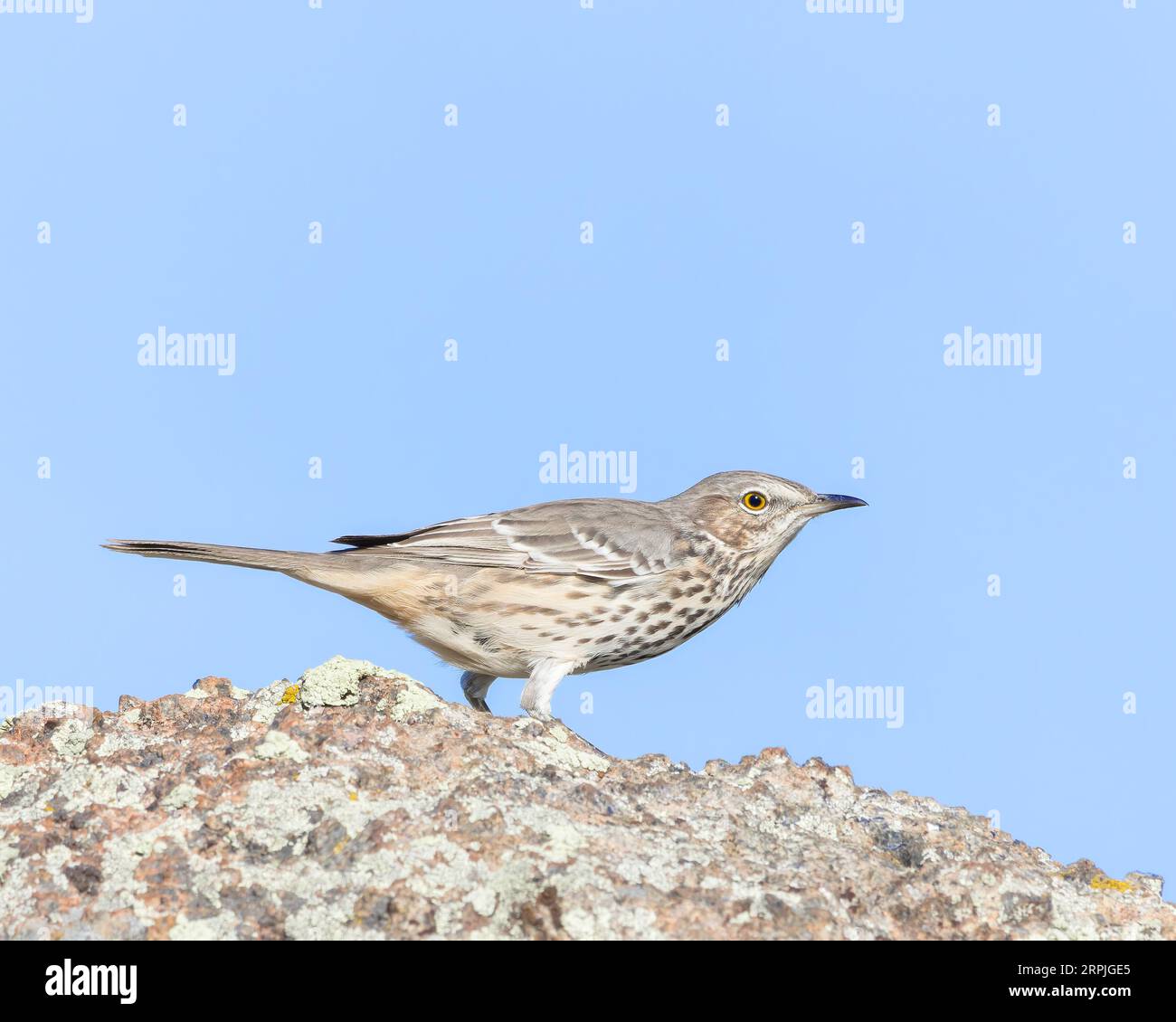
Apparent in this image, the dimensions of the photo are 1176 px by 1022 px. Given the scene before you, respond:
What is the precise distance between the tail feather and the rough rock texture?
1271mm

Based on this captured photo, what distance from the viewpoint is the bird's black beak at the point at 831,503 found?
9.08 m

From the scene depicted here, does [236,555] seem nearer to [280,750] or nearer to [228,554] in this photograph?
[228,554]

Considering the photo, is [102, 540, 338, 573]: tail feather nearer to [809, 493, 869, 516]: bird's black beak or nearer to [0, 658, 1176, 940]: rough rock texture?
[0, 658, 1176, 940]: rough rock texture

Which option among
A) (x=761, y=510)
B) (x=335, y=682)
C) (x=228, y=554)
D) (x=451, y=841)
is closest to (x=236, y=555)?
(x=228, y=554)

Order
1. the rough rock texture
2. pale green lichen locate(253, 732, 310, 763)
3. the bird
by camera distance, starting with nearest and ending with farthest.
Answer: the rough rock texture → pale green lichen locate(253, 732, 310, 763) → the bird

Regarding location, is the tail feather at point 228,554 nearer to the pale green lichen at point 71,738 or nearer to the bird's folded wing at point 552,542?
the bird's folded wing at point 552,542

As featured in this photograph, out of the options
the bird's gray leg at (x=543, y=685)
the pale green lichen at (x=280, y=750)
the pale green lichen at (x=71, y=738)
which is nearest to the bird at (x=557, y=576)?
the bird's gray leg at (x=543, y=685)

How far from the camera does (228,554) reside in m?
7.62

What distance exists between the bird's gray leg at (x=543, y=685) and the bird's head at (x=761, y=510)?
160 cm

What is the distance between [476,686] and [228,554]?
2.12 metres

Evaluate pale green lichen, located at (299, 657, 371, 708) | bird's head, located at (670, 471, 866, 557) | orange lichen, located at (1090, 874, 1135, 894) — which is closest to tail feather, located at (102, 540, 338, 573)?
pale green lichen, located at (299, 657, 371, 708)

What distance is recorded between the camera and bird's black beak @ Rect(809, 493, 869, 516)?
9.08m
